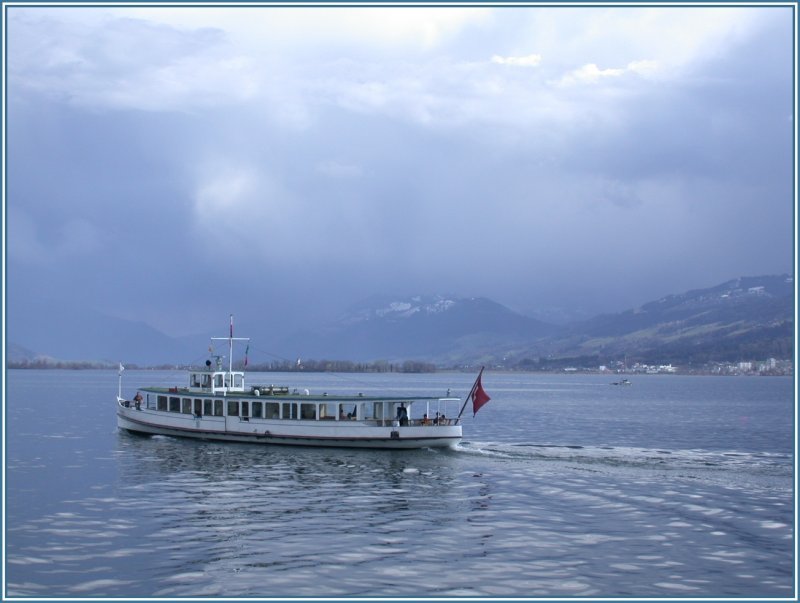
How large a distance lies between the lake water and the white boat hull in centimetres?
117

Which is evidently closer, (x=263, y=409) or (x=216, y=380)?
(x=263, y=409)

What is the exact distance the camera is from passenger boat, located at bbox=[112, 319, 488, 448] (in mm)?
70438

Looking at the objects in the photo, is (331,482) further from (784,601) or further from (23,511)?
(784,601)

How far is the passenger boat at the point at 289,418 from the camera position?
70438 mm

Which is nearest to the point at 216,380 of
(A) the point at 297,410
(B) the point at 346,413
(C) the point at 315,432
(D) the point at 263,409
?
(D) the point at 263,409

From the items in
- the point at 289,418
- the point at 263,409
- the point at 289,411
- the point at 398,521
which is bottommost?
the point at 398,521

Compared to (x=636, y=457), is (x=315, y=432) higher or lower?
higher

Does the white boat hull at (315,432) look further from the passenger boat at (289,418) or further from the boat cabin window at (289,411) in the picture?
the boat cabin window at (289,411)

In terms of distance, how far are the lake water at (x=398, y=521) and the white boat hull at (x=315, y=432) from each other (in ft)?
3.83

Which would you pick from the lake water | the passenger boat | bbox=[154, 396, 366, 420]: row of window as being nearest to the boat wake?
the lake water

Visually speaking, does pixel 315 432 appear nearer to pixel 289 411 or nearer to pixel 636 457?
pixel 289 411

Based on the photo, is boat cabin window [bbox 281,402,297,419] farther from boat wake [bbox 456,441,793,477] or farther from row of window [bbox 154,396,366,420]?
boat wake [bbox 456,441,793,477]

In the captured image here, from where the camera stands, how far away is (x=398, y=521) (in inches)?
1695

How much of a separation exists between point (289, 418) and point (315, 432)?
290cm
